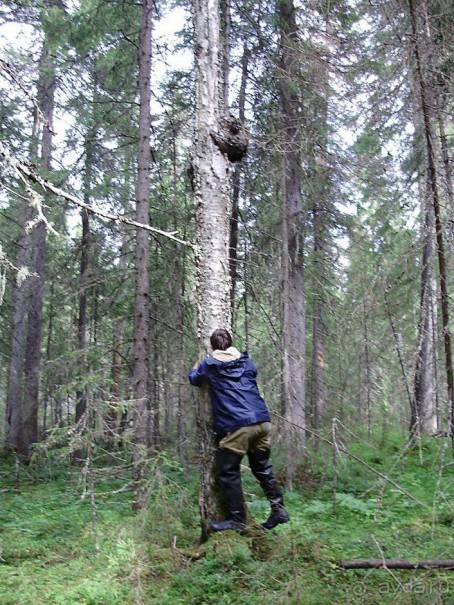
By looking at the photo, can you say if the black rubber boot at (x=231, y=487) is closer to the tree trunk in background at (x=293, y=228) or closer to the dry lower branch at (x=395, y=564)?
the dry lower branch at (x=395, y=564)

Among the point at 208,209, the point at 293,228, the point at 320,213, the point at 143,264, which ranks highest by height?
the point at 320,213

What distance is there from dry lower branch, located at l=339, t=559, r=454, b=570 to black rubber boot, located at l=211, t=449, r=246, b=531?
987 millimetres

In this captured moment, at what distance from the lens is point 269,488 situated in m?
5.22

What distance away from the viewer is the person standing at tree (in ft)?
16.1

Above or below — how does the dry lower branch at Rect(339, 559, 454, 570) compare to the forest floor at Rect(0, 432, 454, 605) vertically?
above

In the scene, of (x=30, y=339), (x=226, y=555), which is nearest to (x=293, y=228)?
(x=226, y=555)

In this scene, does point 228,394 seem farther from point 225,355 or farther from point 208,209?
point 208,209

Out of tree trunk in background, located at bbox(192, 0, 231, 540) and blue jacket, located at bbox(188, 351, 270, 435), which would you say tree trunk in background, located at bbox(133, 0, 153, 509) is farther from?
blue jacket, located at bbox(188, 351, 270, 435)

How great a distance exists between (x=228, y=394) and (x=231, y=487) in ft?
2.78

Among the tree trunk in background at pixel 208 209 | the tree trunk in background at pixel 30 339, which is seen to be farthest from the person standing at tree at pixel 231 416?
the tree trunk in background at pixel 30 339

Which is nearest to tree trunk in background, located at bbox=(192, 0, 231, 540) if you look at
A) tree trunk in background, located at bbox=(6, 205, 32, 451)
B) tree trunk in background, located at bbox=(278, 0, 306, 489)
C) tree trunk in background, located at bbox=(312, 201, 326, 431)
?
tree trunk in background, located at bbox=(278, 0, 306, 489)

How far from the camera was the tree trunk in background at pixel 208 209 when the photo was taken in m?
5.18

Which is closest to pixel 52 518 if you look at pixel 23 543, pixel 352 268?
pixel 23 543

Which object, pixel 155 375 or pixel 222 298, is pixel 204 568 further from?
pixel 155 375
